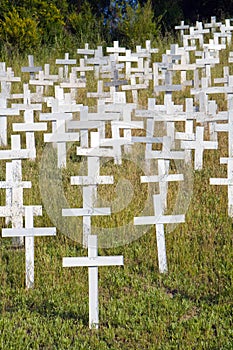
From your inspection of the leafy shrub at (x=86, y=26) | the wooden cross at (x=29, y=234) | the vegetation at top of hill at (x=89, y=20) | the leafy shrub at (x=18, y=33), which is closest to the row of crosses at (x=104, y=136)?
the wooden cross at (x=29, y=234)

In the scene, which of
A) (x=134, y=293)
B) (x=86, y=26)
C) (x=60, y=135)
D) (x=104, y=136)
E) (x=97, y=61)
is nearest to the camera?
(x=134, y=293)

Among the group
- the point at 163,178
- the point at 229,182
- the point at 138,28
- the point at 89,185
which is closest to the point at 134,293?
the point at 89,185

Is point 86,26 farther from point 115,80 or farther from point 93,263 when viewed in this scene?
point 93,263

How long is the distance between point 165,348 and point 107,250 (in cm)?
146

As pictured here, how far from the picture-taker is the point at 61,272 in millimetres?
4887

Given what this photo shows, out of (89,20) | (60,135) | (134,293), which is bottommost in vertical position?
(134,293)

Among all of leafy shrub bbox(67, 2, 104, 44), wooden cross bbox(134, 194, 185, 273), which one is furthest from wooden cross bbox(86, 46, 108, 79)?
wooden cross bbox(134, 194, 185, 273)

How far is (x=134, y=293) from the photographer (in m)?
4.65

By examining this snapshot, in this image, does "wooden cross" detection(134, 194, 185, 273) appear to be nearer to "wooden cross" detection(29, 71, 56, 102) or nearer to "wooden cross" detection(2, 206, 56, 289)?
"wooden cross" detection(2, 206, 56, 289)

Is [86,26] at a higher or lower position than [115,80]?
higher

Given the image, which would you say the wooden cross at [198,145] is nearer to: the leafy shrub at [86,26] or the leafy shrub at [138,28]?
the leafy shrub at [138,28]

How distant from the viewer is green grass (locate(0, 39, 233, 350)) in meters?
4.09

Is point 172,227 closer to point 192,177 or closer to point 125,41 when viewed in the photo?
point 192,177

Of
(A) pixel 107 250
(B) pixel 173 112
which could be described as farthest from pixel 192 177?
(A) pixel 107 250
